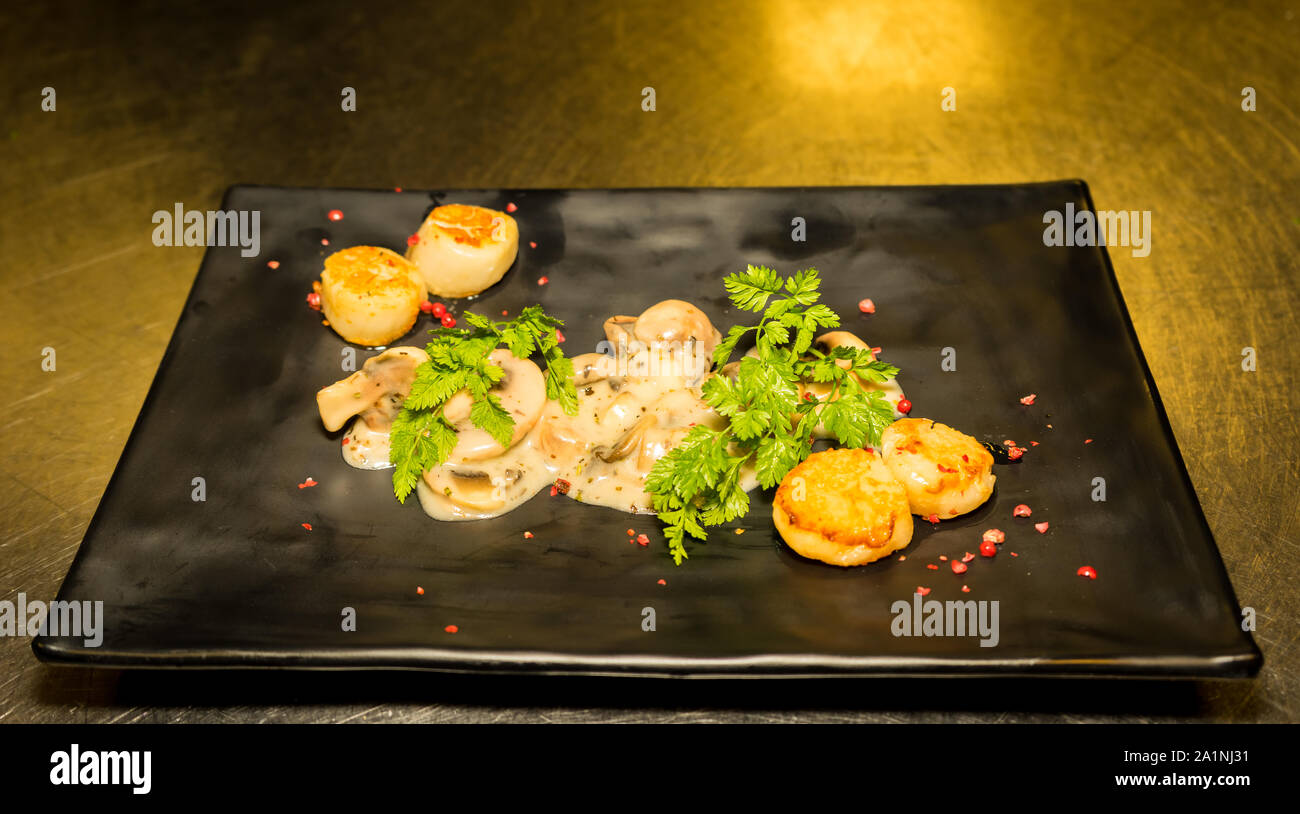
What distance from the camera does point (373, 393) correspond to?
4.38m

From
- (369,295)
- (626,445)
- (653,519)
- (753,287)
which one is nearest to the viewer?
(653,519)

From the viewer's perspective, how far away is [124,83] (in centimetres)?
685

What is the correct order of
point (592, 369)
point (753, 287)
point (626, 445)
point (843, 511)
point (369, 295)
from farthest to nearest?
1. point (369, 295)
2. point (592, 369)
3. point (753, 287)
4. point (626, 445)
5. point (843, 511)

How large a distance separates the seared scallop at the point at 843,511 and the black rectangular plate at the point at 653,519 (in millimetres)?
87

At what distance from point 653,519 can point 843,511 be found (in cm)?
71

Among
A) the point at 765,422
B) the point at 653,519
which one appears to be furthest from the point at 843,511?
the point at 653,519

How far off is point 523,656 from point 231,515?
4.41ft

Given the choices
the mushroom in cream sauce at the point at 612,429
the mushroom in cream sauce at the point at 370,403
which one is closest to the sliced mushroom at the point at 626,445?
the mushroom in cream sauce at the point at 612,429

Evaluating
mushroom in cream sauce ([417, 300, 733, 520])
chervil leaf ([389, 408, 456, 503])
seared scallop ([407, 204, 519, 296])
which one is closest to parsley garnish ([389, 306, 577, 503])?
chervil leaf ([389, 408, 456, 503])

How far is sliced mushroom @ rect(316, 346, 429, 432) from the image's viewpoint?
4.34 metres

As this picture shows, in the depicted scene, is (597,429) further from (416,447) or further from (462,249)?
(462,249)

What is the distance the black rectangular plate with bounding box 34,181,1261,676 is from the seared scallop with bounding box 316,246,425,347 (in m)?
0.11

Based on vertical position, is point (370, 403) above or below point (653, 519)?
above
